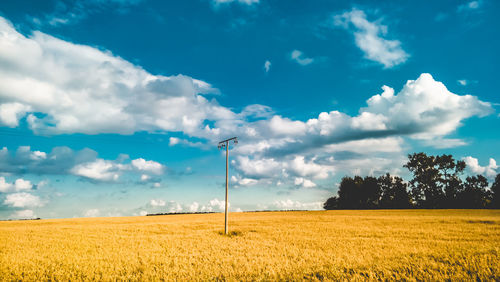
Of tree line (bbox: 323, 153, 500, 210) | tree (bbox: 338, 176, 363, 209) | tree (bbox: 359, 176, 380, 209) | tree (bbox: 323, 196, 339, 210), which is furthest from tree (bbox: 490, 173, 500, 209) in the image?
tree (bbox: 323, 196, 339, 210)

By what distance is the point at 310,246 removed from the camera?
15086 millimetres

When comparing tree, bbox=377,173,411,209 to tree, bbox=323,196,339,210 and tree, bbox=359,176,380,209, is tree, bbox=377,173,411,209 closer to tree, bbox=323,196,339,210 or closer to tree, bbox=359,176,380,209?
tree, bbox=359,176,380,209

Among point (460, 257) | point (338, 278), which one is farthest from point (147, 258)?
point (460, 257)

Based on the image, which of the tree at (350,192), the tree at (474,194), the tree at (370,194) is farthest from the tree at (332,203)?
the tree at (474,194)

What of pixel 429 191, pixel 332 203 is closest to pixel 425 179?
pixel 429 191

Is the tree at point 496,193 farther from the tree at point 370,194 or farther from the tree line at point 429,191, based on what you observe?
the tree at point 370,194

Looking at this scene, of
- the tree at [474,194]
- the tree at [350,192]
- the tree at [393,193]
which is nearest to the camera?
the tree at [474,194]

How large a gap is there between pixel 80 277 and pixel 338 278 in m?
8.85

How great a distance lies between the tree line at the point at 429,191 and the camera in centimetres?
7162

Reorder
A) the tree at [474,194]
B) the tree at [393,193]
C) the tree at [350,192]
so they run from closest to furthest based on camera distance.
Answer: the tree at [474,194], the tree at [393,193], the tree at [350,192]

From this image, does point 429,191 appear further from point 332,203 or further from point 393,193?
point 332,203

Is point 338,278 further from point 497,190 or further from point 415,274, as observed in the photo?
point 497,190

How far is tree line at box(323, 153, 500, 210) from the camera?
71625 mm

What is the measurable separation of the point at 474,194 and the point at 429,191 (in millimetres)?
9992
